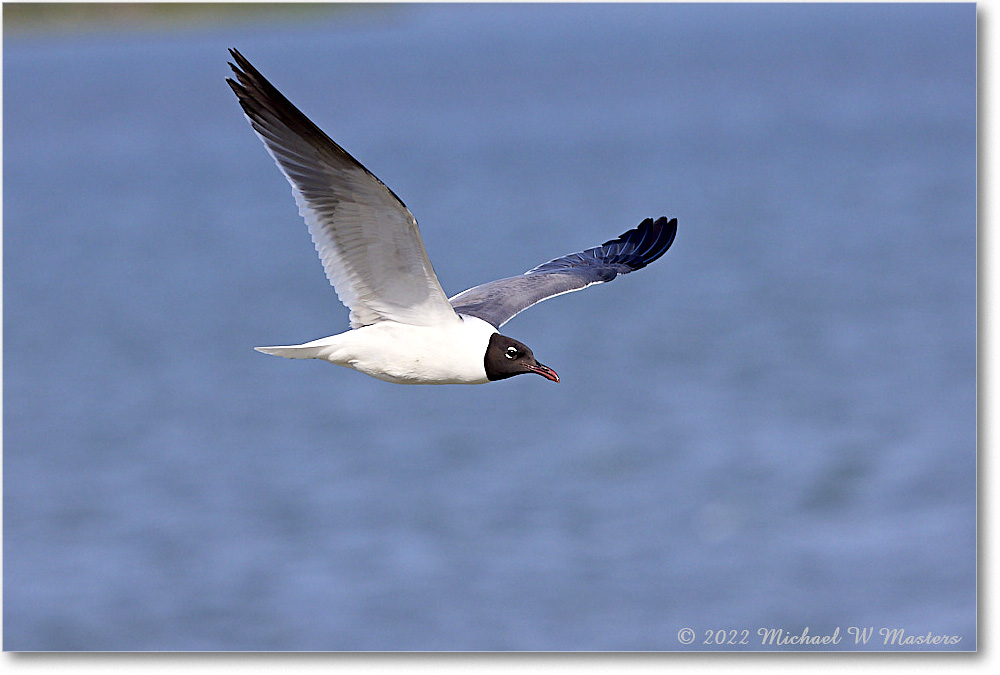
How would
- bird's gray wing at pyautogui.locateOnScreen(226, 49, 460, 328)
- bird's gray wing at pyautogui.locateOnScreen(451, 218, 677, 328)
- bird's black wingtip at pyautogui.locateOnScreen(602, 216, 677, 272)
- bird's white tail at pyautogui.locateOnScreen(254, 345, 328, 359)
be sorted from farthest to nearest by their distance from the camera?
1. bird's black wingtip at pyautogui.locateOnScreen(602, 216, 677, 272)
2. bird's gray wing at pyautogui.locateOnScreen(451, 218, 677, 328)
3. bird's white tail at pyautogui.locateOnScreen(254, 345, 328, 359)
4. bird's gray wing at pyautogui.locateOnScreen(226, 49, 460, 328)

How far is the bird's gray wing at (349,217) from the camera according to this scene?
11.5ft

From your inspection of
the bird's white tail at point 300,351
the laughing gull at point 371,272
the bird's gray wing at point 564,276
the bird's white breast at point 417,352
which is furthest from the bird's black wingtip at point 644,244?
the bird's white tail at point 300,351

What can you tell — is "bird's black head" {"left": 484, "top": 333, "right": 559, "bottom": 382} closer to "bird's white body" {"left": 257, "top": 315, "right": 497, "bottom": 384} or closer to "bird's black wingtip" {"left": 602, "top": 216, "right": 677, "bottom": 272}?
"bird's white body" {"left": 257, "top": 315, "right": 497, "bottom": 384}

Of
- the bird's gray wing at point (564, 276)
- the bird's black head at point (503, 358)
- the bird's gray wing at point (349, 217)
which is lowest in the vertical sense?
the bird's black head at point (503, 358)

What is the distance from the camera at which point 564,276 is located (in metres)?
4.76

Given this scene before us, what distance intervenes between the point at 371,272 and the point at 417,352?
242 millimetres

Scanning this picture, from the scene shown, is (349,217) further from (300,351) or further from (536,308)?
(536,308)

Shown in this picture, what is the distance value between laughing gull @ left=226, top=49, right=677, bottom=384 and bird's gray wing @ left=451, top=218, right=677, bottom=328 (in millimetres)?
324

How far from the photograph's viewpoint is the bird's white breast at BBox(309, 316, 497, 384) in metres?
3.71

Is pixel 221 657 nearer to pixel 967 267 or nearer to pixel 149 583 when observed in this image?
pixel 149 583

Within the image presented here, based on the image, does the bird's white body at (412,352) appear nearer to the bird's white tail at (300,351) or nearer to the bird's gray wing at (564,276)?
the bird's white tail at (300,351)

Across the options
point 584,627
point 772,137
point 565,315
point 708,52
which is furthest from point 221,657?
point 772,137

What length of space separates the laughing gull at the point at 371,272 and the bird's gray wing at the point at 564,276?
0.32 meters

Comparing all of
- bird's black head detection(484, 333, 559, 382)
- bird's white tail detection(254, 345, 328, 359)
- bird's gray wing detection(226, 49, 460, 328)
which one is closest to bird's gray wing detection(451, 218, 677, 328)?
bird's black head detection(484, 333, 559, 382)
